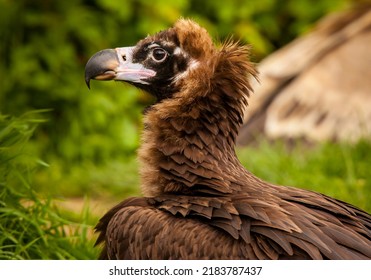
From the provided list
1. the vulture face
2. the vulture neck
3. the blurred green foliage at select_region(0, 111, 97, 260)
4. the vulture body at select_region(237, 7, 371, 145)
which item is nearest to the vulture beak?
the vulture face

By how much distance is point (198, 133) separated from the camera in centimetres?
401

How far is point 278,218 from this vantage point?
3592 mm

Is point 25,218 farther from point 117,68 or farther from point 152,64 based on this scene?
point 152,64

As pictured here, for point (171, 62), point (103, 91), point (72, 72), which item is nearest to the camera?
point (171, 62)

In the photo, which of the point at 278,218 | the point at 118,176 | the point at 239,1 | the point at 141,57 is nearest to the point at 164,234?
the point at 278,218

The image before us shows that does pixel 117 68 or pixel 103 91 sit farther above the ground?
pixel 103 91

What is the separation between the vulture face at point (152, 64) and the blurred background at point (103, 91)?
7.39 ft

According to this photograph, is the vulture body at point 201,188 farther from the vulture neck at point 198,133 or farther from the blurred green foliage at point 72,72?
the blurred green foliage at point 72,72

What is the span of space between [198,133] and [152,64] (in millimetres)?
446

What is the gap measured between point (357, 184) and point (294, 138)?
2004 millimetres

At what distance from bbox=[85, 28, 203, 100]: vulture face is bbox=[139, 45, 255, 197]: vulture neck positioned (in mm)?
86

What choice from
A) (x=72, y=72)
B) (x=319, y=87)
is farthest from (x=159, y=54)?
(x=72, y=72)

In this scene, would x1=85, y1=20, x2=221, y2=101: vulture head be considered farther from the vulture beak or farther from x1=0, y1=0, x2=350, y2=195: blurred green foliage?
x1=0, y1=0, x2=350, y2=195: blurred green foliage

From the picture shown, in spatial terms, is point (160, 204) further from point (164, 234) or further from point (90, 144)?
point (90, 144)
